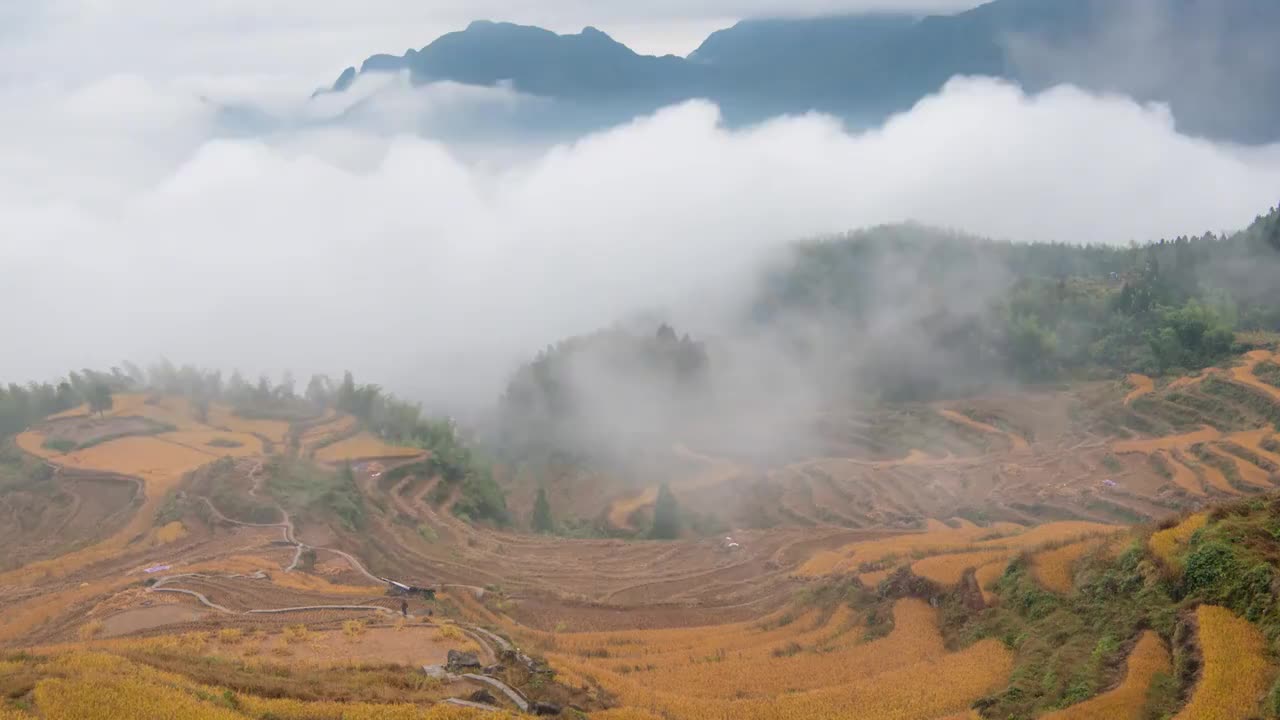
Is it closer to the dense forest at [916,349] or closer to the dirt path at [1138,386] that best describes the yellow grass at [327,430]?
the dense forest at [916,349]

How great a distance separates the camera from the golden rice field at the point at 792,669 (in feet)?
57.4

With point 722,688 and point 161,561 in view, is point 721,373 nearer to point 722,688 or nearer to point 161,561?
point 161,561

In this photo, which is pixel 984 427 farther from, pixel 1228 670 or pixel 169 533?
pixel 1228 670

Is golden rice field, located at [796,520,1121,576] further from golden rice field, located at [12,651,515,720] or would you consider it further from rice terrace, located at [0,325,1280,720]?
golden rice field, located at [12,651,515,720]

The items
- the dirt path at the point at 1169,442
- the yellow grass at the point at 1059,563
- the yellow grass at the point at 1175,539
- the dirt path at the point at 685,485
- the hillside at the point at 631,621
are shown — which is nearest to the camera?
the hillside at the point at 631,621

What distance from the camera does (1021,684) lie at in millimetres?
16484

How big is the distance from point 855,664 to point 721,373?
232 feet

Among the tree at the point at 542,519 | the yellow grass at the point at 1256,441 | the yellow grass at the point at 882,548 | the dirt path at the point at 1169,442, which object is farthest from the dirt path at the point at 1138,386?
the tree at the point at 542,519

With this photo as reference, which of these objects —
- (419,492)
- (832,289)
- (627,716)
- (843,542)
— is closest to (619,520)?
(419,492)

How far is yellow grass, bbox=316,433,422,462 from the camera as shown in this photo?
5150 centimetres

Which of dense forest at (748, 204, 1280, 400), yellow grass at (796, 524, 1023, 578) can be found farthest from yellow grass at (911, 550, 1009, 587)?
dense forest at (748, 204, 1280, 400)

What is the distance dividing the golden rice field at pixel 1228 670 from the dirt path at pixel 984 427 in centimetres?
4771

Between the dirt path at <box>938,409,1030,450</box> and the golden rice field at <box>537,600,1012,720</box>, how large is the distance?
141ft

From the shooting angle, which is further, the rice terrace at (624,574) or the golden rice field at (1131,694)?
Answer: the rice terrace at (624,574)
